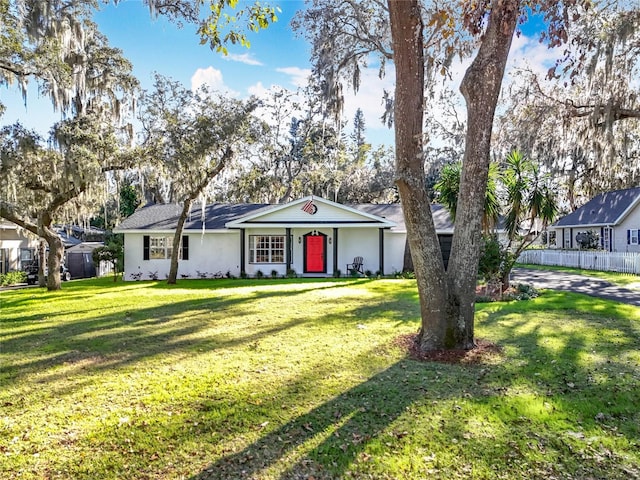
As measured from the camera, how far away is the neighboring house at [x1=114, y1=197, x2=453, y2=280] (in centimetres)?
1950

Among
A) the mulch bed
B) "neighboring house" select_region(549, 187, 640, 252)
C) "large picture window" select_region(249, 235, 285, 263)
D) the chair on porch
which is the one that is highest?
"neighboring house" select_region(549, 187, 640, 252)

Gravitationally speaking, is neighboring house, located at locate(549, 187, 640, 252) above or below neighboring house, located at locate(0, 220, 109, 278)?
above

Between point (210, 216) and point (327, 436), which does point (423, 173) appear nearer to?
point (327, 436)

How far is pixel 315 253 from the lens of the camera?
20.3m

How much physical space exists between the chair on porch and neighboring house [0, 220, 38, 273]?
15.7m

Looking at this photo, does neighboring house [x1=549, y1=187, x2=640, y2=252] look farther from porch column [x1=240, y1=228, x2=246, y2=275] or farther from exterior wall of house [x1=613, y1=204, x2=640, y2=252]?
porch column [x1=240, y1=228, x2=246, y2=275]

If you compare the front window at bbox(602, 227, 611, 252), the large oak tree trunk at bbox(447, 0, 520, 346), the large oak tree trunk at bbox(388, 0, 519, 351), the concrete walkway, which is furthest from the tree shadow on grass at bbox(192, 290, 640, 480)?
the front window at bbox(602, 227, 611, 252)

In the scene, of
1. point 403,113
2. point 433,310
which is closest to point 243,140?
point 403,113

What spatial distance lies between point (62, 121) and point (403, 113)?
1301 cm

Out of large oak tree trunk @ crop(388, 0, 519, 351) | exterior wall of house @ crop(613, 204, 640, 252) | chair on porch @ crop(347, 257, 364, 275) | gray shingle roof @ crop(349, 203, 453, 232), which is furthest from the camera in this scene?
exterior wall of house @ crop(613, 204, 640, 252)

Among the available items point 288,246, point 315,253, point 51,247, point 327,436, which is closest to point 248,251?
point 288,246

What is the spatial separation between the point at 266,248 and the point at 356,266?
14.7 feet

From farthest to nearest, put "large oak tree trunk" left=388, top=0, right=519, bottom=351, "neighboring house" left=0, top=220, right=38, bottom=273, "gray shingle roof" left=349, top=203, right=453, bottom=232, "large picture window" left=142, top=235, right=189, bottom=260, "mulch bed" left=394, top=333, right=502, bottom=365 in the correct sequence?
"neighboring house" left=0, top=220, right=38, bottom=273 < "gray shingle roof" left=349, top=203, right=453, bottom=232 < "large picture window" left=142, top=235, right=189, bottom=260 < "large oak tree trunk" left=388, top=0, right=519, bottom=351 < "mulch bed" left=394, top=333, right=502, bottom=365

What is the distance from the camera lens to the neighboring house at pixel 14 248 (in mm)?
20906
